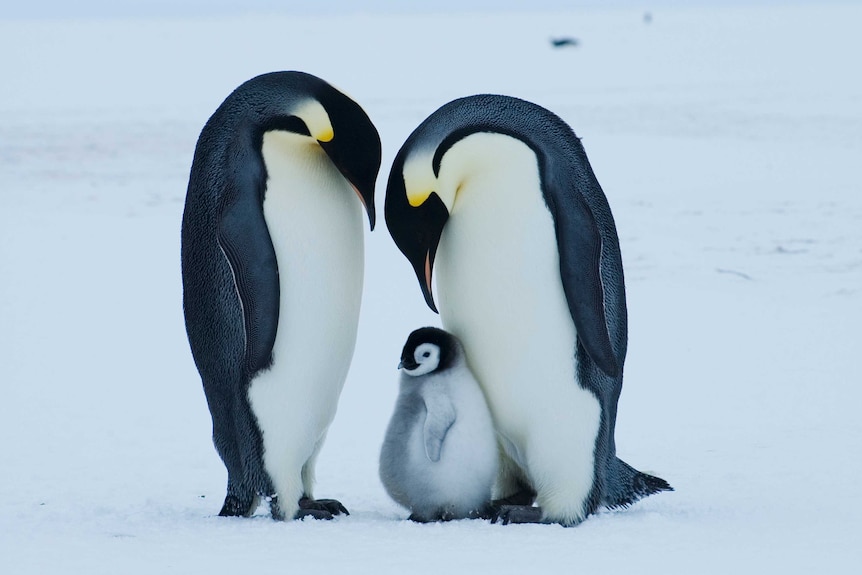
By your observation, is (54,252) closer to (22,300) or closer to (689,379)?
(22,300)

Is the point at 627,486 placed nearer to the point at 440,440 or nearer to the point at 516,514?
the point at 516,514

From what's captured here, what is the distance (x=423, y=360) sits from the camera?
3086mm

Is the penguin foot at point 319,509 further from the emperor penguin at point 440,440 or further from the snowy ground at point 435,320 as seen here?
the emperor penguin at point 440,440

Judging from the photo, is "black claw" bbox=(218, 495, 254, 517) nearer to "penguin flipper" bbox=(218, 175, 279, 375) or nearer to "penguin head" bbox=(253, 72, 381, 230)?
"penguin flipper" bbox=(218, 175, 279, 375)

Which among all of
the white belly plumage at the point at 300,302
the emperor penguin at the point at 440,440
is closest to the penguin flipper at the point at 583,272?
the emperor penguin at the point at 440,440

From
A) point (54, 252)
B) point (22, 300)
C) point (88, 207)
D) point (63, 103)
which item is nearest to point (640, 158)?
point (88, 207)

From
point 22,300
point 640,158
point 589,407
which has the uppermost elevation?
point 640,158

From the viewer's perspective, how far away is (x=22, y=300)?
6988mm

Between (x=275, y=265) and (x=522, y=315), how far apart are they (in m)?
0.63

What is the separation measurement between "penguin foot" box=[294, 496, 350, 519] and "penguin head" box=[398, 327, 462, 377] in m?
0.43

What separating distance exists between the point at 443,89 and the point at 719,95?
4.81 m

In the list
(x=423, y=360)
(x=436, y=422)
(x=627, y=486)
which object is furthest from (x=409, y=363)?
(x=627, y=486)

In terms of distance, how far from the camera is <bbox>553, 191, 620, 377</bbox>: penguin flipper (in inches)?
120

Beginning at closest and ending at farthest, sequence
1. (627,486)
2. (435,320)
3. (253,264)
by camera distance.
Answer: (253,264) < (627,486) < (435,320)
